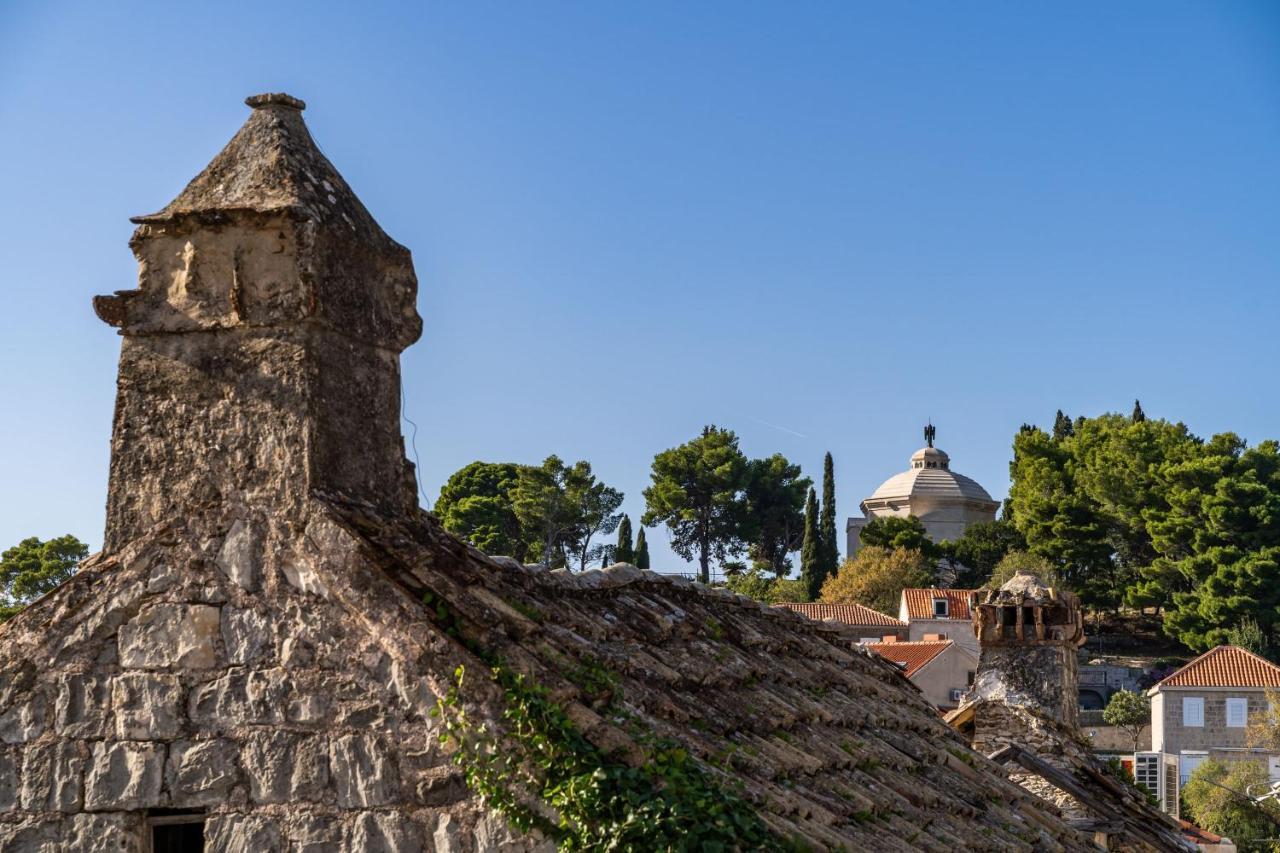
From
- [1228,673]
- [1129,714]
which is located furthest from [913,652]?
[1228,673]

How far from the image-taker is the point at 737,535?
98875mm

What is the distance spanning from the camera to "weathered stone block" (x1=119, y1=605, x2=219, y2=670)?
5.38m

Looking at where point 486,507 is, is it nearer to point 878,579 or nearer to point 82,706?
point 878,579

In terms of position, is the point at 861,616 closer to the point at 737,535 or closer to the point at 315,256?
the point at 737,535

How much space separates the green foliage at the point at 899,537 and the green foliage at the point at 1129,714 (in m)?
26.0

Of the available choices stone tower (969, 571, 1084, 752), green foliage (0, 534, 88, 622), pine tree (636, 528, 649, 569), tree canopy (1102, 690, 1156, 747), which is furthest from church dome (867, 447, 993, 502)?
stone tower (969, 571, 1084, 752)

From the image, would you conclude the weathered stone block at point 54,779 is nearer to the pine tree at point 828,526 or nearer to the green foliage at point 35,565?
the green foliage at point 35,565

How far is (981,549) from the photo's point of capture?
3558 inches

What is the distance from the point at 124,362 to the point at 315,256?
86 centimetres

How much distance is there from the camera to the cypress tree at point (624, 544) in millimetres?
79875

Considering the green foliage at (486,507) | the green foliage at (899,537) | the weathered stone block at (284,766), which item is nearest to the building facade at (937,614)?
the green foliage at (899,537)

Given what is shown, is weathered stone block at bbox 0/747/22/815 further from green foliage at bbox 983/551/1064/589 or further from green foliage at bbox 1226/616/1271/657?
green foliage at bbox 983/551/1064/589

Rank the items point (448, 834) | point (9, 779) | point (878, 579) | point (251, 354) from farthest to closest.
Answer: point (878, 579), point (251, 354), point (9, 779), point (448, 834)

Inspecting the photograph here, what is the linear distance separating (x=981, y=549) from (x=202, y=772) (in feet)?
288
